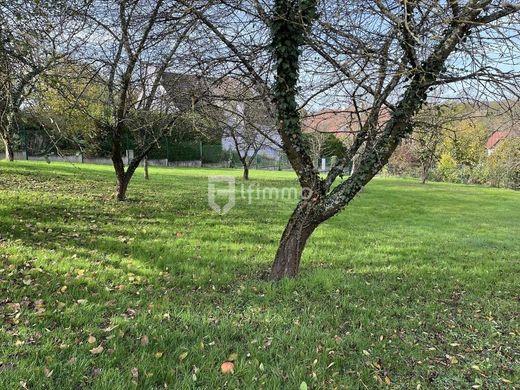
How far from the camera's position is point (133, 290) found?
3.68 meters

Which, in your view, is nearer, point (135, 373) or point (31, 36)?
point (135, 373)

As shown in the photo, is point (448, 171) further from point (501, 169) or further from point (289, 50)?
point (289, 50)

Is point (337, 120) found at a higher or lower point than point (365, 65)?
lower

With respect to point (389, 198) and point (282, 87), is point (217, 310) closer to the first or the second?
point (282, 87)

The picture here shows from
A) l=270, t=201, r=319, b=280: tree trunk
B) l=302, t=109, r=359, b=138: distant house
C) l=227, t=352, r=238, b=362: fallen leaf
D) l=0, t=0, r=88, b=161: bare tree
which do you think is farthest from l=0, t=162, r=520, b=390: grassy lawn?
l=0, t=0, r=88, b=161: bare tree

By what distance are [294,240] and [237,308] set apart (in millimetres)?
1081

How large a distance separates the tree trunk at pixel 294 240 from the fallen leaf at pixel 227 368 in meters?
1.81

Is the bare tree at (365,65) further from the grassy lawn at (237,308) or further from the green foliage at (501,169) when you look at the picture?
the green foliage at (501,169)

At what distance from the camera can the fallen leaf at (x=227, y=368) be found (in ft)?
7.82

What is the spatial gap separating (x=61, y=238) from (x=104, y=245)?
2.24 feet

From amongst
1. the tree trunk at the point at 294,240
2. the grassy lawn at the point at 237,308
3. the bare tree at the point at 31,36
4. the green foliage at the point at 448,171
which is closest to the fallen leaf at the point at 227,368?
the grassy lawn at the point at 237,308

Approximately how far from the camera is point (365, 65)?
11.3ft

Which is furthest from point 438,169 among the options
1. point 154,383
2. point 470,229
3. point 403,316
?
point 154,383

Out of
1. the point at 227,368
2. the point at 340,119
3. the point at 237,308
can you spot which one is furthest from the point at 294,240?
the point at 227,368
